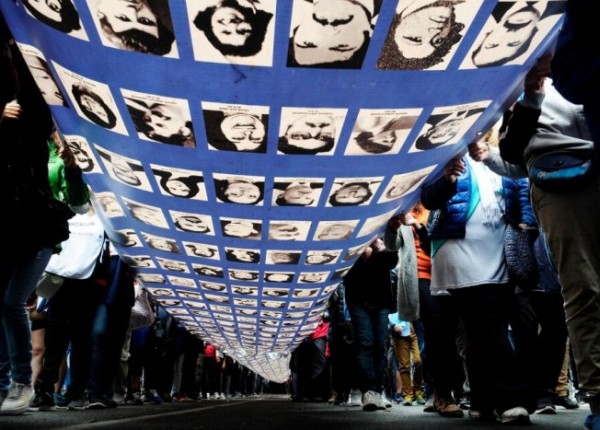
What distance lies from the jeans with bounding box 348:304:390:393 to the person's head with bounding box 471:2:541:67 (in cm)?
195

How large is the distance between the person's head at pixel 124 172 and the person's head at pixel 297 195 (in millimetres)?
1144

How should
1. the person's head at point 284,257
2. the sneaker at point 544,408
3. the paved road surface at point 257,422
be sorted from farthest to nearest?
the person's head at point 284,257 < the sneaker at point 544,408 < the paved road surface at point 257,422

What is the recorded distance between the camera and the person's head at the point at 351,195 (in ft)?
12.7

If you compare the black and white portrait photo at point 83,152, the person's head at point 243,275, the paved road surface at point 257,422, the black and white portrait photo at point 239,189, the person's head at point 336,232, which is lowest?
the paved road surface at point 257,422

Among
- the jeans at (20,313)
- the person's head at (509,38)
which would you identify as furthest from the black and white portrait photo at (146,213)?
the person's head at (509,38)

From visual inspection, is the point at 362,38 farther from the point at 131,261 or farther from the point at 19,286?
the point at 131,261

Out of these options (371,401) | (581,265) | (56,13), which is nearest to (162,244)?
(371,401)

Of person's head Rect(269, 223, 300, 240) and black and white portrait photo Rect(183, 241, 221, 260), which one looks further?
black and white portrait photo Rect(183, 241, 221, 260)

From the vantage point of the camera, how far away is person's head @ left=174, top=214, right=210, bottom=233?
4.68 metres

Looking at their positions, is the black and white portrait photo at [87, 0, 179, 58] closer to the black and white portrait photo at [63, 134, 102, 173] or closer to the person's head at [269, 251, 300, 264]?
the black and white portrait photo at [63, 134, 102, 173]

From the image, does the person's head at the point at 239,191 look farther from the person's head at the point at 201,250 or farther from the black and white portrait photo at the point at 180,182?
the person's head at the point at 201,250

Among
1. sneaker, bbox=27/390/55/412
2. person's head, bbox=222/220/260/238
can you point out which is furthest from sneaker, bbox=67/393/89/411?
person's head, bbox=222/220/260/238

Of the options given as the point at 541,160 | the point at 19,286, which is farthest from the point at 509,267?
the point at 19,286

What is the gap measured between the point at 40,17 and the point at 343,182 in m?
2.22
